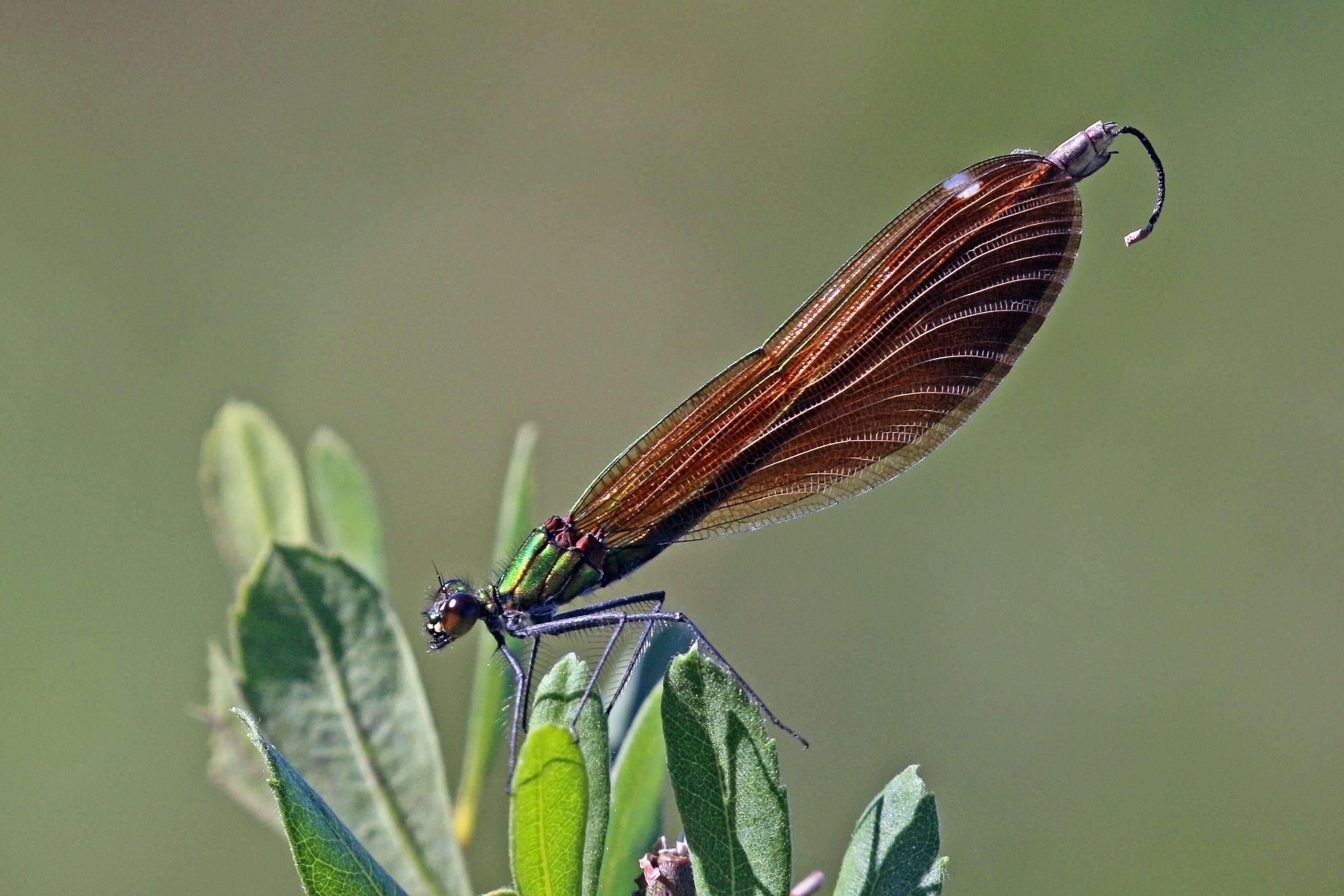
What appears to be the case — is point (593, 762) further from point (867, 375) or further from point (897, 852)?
point (867, 375)

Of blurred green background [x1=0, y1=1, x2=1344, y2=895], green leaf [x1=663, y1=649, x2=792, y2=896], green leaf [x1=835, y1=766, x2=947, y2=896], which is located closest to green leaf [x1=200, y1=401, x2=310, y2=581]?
green leaf [x1=663, y1=649, x2=792, y2=896]

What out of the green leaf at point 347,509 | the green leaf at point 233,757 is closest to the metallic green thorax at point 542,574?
the green leaf at point 347,509

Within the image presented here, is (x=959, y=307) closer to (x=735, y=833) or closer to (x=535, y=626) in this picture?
(x=535, y=626)

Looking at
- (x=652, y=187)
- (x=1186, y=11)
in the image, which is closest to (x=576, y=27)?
(x=652, y=187)

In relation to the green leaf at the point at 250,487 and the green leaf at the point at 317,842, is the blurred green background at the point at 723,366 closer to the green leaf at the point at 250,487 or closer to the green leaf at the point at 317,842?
the green leaf at the point at 250,487

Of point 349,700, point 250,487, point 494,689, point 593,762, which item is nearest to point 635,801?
point 593,762

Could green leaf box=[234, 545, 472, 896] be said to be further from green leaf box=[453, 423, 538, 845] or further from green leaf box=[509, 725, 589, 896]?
green leaf box=[509, 725, 589, 896]

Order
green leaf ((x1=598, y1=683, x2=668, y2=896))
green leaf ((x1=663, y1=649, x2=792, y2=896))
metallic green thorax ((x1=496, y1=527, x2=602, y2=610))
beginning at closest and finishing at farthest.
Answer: green leaf ((x1=663, y1=649, x2=792, y2=896))
green leaf ((x1=598, y1=683, x2=668, y2=896))
metallic green thorax ((x1=496, y1=527, x2=602, y2=610))
